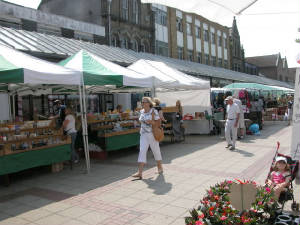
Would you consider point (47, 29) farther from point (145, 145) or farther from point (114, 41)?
point (145, 145)

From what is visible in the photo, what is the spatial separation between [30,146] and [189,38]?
30.0m

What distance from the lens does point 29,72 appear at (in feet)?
19.0

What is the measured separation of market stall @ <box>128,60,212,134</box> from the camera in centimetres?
1103

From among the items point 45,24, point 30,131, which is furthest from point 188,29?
point 30,131

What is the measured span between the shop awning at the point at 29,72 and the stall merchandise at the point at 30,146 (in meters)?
1.43

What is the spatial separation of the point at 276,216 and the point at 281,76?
8116 cm

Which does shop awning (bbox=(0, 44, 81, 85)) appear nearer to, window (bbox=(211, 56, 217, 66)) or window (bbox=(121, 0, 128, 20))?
window (bbox=(121, 0, 128, 20))

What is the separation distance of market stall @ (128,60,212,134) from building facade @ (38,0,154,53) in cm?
950

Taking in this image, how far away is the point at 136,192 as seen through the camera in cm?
549

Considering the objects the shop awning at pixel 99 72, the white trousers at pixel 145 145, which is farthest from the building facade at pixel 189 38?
the white trousers at pixel 145 145

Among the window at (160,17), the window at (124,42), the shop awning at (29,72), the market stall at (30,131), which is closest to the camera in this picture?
the shop awning at (29,72)

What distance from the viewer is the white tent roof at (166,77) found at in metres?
10.6

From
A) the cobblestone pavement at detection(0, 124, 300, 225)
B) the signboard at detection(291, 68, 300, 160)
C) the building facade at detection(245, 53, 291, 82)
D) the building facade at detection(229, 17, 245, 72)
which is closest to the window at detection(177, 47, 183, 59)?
the building facade at detection(229, 17, 245, 72)

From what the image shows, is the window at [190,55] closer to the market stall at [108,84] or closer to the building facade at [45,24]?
the building facade at [45,24]
